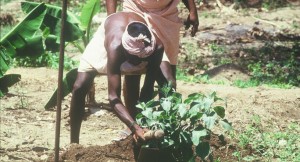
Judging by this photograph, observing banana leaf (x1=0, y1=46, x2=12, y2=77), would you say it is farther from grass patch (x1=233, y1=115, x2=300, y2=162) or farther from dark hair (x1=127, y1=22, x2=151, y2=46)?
grass patch (x1=233, y1=115, x2=300, y2=162)

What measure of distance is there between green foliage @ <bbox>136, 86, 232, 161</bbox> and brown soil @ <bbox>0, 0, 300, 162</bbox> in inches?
32.2

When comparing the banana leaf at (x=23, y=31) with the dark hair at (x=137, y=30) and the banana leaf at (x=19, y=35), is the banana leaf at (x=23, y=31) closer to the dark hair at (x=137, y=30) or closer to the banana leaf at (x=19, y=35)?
the banana leaf at (x=19, y=35)

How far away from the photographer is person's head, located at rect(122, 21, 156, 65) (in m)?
3.72

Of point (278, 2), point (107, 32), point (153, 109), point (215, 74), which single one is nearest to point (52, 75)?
point (215, 74)

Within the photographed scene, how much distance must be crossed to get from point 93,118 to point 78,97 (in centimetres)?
161

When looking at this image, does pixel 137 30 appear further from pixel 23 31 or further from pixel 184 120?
pixel 23 31

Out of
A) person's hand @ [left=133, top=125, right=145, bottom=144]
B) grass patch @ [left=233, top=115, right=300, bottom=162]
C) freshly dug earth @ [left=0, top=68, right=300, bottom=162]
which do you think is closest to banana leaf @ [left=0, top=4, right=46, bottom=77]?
freshly dug earth @ [left=0, top=68, right=300, bottom=162]

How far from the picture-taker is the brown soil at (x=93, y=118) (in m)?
4.33

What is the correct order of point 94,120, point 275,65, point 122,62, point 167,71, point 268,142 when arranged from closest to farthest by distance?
point 122,62, point 167,71, point 268,142, point 94,120, point 275,65

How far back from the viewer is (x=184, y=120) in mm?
3389

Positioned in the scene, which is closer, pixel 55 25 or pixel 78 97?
pixel 78 97

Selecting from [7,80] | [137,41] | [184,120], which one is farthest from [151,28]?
[7,80]

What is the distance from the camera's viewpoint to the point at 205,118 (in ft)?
10.9

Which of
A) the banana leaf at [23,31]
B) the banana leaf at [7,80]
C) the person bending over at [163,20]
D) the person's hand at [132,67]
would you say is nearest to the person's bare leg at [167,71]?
the person bending over at [163,20]
